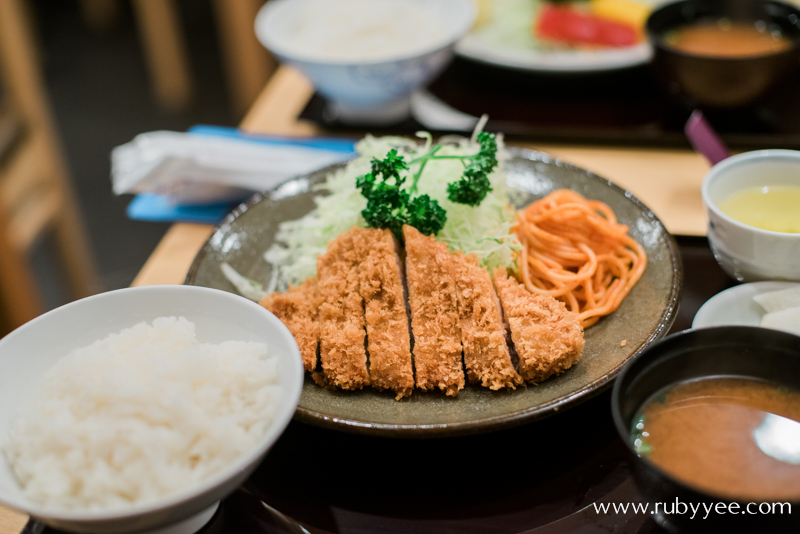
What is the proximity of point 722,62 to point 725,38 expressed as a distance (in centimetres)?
54

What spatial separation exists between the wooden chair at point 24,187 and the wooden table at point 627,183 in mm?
1633

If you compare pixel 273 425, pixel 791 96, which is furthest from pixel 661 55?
pixel 273 425

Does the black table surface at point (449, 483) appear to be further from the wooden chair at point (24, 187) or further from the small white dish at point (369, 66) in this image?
the wooden chair at point (24, 187)

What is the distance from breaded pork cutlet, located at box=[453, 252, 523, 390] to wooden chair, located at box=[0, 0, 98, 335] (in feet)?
9.78

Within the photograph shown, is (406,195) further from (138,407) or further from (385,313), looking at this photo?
(138,407)

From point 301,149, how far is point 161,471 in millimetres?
1835

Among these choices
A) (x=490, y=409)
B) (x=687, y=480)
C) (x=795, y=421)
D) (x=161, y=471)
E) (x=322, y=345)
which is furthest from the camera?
(x=322, y=345)

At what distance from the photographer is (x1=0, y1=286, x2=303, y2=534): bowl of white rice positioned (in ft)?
3.73

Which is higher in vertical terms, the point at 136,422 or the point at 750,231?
the point at 136,422

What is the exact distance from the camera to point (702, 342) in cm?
146

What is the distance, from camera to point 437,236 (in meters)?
2.04

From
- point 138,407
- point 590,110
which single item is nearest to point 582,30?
point 590,110

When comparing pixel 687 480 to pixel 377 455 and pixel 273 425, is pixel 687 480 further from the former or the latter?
pixel 273 425

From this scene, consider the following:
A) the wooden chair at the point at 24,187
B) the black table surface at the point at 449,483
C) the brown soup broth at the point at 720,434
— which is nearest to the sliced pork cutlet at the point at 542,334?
the black table surface at the point at 449,483
